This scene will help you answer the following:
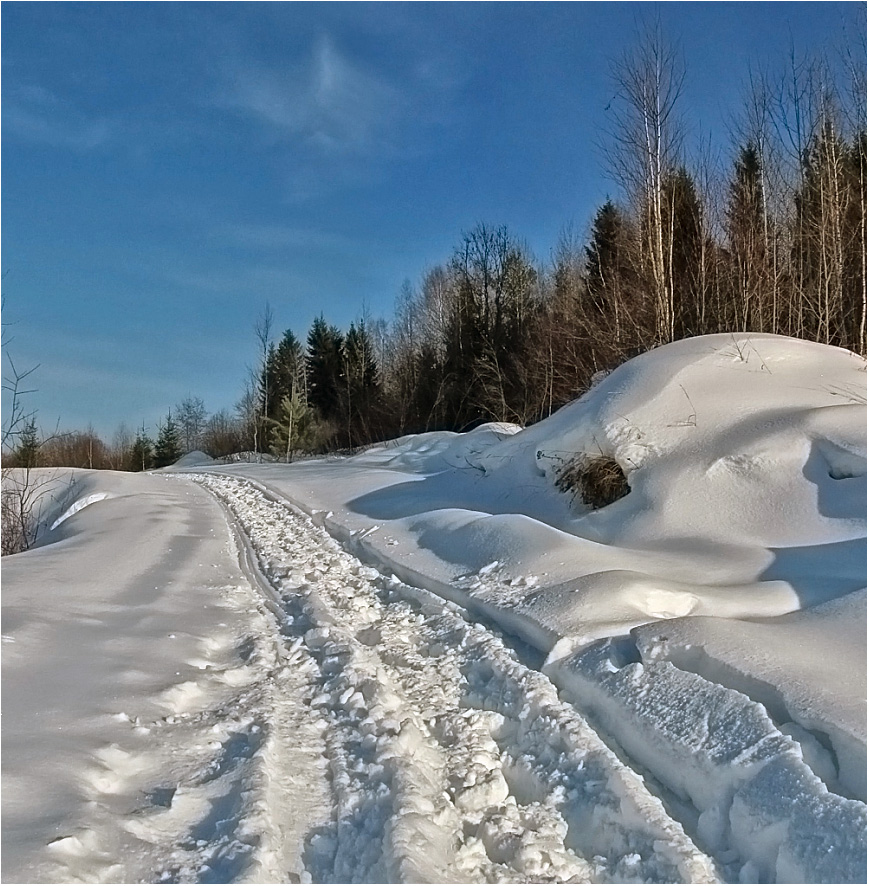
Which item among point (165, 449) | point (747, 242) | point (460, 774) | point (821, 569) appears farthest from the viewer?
point (165, 449)

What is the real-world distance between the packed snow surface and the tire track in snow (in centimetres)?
1

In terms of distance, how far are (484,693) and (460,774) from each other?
29.8 inches

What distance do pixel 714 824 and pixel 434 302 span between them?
38.3m

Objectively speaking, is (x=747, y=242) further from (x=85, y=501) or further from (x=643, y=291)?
(x=85, y=501)

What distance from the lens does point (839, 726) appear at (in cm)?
247

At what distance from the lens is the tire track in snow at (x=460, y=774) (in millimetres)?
2145

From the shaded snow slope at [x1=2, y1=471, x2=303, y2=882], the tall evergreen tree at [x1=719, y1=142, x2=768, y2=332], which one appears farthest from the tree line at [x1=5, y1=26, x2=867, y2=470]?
the shaded snow slope at [x1=2, y1=471, x2=303, y2=882]

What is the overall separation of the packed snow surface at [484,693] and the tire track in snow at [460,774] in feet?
0.04

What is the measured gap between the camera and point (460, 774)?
2.66 metres

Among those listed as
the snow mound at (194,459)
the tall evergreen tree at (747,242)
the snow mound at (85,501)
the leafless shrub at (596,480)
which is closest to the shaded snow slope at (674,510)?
the leafless shrub at (596,480)

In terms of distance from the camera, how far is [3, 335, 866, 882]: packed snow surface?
7.11 ft

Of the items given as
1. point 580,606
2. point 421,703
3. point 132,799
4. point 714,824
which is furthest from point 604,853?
point 580,606

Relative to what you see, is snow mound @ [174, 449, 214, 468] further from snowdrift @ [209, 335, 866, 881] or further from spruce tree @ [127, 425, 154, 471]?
snowdrift @ [209, 335, 866, 881]

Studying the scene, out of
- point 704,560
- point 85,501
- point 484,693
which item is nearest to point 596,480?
point 704,560
